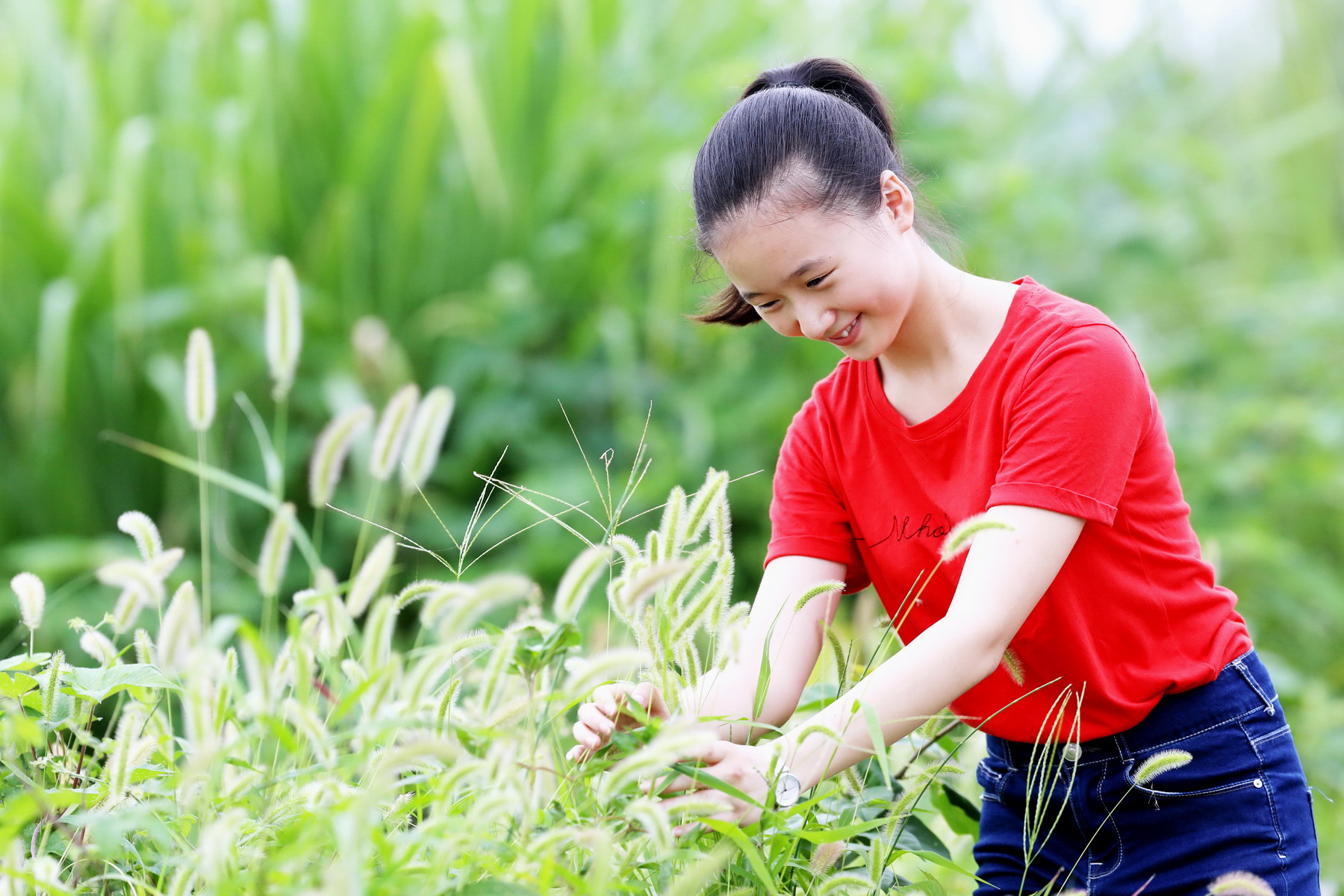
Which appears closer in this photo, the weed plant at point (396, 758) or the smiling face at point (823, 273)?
the weed plant at point (396, 758)

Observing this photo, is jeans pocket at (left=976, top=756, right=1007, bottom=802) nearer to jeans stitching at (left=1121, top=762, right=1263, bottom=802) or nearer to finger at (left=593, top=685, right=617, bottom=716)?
jeans stitching at (left=1121, top=762, right=1263, bottom=802)

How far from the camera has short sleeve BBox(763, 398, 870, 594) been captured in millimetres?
1699

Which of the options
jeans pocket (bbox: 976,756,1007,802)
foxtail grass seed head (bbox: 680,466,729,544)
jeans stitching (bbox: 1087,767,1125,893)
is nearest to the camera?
foxtail grass seed head (bbox: 680,466,729,544)

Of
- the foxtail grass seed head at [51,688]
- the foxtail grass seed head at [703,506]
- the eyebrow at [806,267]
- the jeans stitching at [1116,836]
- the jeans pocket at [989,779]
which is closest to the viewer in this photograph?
the foxtail grass seed head at [51,688]

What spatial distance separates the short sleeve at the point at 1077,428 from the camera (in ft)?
4.40

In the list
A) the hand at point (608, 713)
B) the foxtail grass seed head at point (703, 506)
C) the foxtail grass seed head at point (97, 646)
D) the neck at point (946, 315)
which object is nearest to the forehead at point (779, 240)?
the neck at point (946, 315)

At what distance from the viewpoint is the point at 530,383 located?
346 centimetres

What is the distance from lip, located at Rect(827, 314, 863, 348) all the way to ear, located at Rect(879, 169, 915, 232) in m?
0.15

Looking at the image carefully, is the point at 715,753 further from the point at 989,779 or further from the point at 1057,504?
the point at 989,779

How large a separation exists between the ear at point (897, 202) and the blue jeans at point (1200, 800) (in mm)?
667

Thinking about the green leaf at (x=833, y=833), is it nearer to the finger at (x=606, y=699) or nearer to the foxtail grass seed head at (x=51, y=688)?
the finger at (x=606, y=699)

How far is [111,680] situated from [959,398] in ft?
3.29

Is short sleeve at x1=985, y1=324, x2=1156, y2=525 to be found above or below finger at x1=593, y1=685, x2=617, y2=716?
above

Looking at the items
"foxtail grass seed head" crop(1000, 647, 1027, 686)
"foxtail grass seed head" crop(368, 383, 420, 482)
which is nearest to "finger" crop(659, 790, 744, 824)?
"foxtail grass seed head" crop(1000, 647, 1027, 686)
